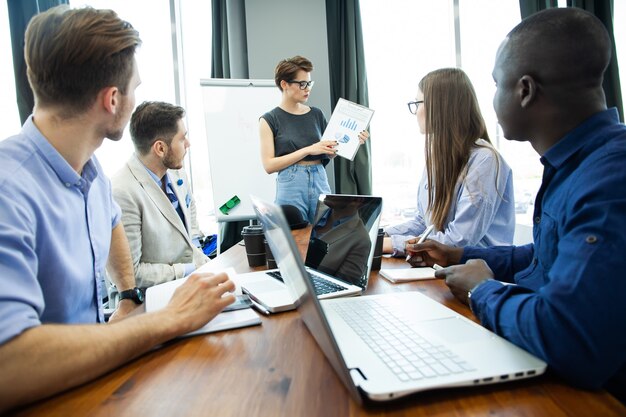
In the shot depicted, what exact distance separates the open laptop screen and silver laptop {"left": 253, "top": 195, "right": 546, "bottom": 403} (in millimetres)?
197

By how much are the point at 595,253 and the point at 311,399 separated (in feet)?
1.49

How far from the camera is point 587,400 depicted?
51cm

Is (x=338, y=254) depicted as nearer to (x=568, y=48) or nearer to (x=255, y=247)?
(x=255, y=247)

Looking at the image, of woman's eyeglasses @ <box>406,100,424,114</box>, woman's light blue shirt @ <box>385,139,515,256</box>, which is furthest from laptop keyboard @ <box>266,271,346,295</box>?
woman's eyeglasses @ <box>406,100,424,114</box>

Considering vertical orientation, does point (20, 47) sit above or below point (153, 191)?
above

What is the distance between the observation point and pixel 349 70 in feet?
11.6

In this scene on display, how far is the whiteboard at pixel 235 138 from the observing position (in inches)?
132

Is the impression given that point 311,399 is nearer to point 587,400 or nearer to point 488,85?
point 587,400

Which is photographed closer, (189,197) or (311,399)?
(311,399)

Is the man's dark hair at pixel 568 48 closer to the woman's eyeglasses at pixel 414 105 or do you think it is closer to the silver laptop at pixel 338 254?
the silver laptop at pixel 338 254

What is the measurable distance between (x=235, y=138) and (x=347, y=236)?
2567 millimetres

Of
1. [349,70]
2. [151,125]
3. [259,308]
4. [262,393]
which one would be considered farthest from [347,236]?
[349,70]

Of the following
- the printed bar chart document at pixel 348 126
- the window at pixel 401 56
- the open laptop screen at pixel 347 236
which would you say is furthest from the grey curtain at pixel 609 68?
the open laptop screen at pixel 347 236

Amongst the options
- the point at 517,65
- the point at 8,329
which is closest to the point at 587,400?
the point at 517,65
